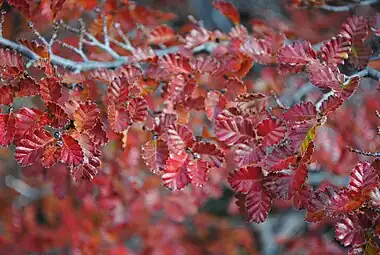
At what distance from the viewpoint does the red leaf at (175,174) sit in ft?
3.22

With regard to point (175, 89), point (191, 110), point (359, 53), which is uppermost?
point (359, 53)

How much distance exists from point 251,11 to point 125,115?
2385mm

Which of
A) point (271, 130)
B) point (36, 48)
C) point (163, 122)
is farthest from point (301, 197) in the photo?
point (36, 48)

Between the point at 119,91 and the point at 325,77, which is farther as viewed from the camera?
the point at 119,91

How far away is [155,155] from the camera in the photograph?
3.43 feet

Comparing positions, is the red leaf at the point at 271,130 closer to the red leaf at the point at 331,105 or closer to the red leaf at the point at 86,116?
the red leaf at the point at 331,105

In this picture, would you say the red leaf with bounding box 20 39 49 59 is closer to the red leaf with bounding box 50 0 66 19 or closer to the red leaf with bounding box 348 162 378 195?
the red leaf with bounding box 50 0 66 19

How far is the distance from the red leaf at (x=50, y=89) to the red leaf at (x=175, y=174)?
28 centimetres

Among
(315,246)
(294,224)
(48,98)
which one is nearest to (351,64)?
(48,98)

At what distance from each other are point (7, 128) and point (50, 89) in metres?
0.12

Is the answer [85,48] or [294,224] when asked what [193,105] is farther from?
[294,224]

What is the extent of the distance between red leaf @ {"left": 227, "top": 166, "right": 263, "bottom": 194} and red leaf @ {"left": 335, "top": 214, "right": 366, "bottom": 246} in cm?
19

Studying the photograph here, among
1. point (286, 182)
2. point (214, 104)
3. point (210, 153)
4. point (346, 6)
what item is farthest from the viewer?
point (346, 6)

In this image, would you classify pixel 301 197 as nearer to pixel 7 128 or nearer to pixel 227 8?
pixel 7 128
